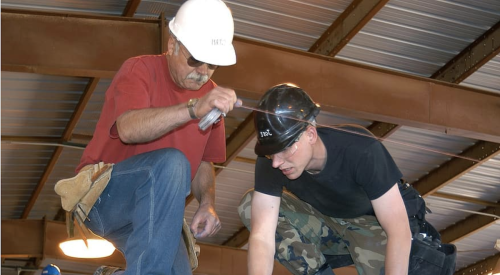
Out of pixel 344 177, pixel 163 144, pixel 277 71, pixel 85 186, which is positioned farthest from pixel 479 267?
pixel 85 186

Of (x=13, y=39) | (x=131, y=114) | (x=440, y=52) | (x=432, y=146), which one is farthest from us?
(x=432, y=146)

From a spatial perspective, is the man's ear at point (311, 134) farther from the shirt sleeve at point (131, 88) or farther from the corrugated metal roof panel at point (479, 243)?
the corrugated metal roof panel at point (479, 243)

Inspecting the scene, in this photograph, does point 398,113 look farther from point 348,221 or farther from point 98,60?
point 348,221

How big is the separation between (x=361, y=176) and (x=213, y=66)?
3.40 feet

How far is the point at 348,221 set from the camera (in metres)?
5.40

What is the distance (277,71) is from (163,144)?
589cm

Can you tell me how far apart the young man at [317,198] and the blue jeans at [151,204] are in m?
0.76

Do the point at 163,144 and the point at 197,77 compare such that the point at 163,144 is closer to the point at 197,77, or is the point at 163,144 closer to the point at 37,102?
the point at 197,77

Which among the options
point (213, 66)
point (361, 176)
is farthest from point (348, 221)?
point (213, 66)

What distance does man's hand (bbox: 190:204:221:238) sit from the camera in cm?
486

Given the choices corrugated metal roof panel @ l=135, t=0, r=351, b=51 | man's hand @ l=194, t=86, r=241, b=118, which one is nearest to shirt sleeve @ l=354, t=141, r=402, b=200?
man's hand @ l=194, t=86, r=241, b=118

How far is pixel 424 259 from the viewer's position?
5.31 m

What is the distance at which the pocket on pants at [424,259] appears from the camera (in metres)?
5.29

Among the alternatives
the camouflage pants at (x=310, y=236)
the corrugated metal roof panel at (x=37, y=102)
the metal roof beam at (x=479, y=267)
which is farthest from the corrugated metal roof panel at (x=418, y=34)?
the metal roof beam at (x=479, y=267)
